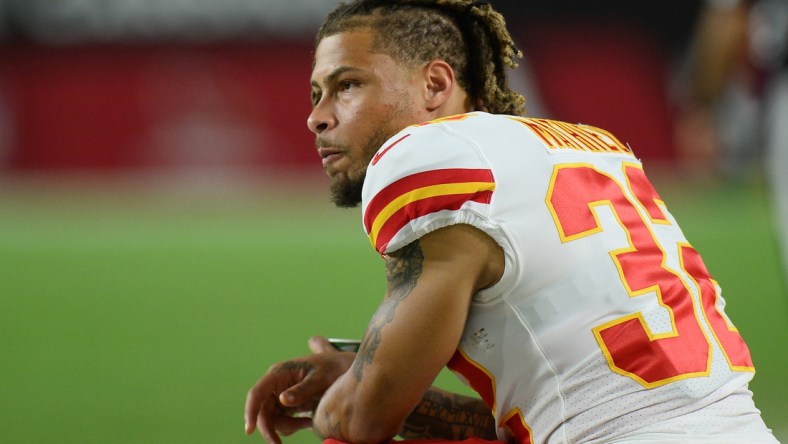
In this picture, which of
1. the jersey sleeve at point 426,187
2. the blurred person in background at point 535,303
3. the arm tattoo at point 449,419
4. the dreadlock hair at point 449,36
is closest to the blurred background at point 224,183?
the arm tattoo at point 449,419

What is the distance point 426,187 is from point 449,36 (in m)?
0.70

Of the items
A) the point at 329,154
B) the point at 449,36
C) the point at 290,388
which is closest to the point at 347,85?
the point at 329,154

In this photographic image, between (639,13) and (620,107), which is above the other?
(639,13)

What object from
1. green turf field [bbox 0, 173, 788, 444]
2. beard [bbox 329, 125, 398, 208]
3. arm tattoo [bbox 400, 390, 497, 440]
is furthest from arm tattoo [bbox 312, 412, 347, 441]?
green turf field [bbox 0, 173, 788, 444]

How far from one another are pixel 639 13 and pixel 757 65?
2916 millimetres

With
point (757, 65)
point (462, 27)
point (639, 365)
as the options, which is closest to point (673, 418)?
point (639, 365)

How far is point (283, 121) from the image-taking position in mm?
8938

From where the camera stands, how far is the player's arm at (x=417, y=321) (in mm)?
1507

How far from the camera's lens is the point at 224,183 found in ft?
28.0

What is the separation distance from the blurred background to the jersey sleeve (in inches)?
77.3

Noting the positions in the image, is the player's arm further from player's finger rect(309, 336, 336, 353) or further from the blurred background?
the blurred background

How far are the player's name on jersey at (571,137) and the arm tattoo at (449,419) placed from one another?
0.57 meters

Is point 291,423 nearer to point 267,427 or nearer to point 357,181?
point 267,427

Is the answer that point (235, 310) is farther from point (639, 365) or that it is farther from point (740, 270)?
point (639, 365)
